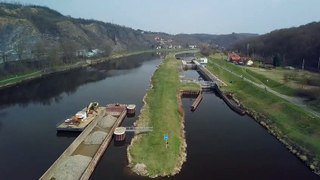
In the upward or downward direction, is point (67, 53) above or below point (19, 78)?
above

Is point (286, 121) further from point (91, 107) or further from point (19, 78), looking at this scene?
point (19, 78)

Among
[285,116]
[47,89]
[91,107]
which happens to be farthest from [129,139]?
[47,89]

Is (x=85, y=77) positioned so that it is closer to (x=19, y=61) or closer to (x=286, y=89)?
(x=19, y=61)

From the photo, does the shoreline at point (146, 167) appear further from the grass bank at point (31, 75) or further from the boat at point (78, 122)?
the grass bank at point (31, 75)

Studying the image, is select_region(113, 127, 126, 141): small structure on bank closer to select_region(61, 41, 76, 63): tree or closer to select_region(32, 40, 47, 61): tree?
select_region(32, 40, 47, 61): tree

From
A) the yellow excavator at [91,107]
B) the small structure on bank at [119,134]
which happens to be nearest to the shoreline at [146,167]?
the small structure on bank at [119,134]

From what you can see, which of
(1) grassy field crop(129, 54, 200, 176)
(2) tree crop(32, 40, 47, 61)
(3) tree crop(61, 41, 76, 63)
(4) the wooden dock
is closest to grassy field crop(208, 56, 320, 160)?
(1) grassy field crop(129, 54, 200, 176)

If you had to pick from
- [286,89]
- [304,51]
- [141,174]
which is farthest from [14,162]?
[304,51]
